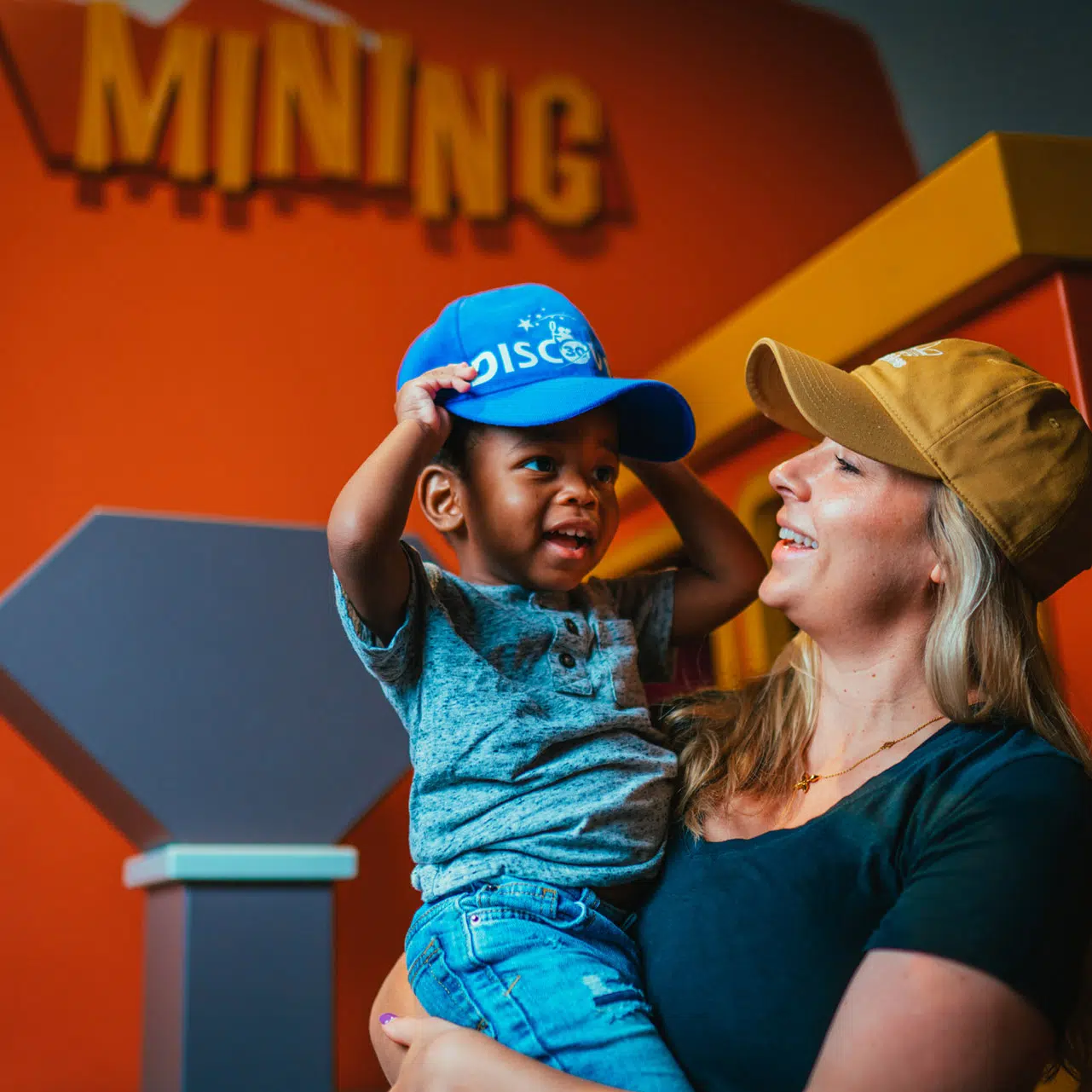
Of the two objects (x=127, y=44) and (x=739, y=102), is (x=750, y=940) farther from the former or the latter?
(x=739, y=102)

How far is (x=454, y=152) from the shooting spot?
234cm

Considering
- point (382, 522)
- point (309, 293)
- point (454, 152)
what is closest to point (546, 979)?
point (382, 522)

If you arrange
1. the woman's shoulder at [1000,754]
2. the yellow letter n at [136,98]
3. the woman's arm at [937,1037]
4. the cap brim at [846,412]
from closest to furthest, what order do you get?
1. the woman's arm at [937,1037]
2. the woman's shoulder at [1000,754]
3. the cap brim at [846,412]
4. the yellow letter n at [136,98]

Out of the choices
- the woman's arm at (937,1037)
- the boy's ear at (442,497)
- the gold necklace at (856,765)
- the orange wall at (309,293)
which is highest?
the orange wall at (309,293)

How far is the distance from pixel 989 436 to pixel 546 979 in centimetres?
45

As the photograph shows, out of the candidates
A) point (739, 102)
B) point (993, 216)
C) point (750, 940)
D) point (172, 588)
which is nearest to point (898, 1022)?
point (750, 940)

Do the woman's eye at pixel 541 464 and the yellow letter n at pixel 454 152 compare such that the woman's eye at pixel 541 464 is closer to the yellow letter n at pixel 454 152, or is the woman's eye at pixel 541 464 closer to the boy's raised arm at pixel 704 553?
the boy's raised arm at pixel 704 553

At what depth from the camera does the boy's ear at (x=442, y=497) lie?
1075 millimetres

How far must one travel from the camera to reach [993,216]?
953 millimetres

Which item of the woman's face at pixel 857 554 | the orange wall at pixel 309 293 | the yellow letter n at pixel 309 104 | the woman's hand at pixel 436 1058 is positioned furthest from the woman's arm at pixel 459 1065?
the yellow letter n at pixel 309 104

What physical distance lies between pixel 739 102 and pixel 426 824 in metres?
2.04

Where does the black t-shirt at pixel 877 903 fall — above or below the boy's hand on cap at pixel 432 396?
below

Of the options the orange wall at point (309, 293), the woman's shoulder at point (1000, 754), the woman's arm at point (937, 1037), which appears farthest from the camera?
the orange wall at point (309, 293)

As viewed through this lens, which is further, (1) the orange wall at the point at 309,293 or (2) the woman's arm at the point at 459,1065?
(1) the orange wall at the point at 309,293
